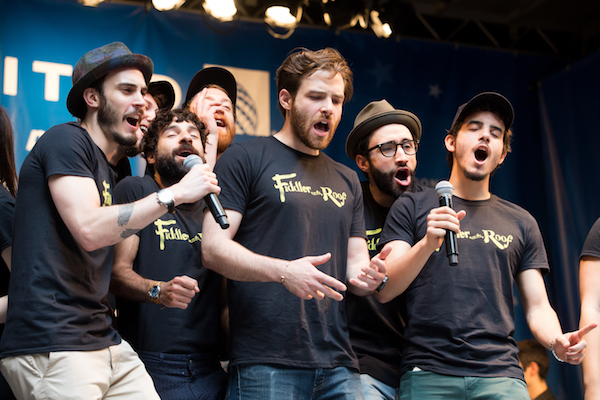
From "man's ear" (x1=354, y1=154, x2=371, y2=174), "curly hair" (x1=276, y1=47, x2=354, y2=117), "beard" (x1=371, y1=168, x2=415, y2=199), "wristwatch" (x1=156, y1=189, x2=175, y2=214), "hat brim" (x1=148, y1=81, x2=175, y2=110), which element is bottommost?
"wristwatch" (x1=156, y1=189, x2=175, y2=214)

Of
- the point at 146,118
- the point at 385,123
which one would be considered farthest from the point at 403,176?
the point at 146,118

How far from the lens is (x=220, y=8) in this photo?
15.4ft

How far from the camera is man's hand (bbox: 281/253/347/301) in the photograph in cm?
206

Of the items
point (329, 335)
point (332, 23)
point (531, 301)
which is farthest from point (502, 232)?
point (332, 23)

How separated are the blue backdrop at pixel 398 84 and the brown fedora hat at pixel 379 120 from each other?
133cm

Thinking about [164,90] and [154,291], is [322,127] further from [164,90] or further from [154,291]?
[164,90]

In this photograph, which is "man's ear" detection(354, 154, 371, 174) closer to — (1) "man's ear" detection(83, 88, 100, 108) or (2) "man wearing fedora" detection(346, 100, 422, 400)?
(2) "man wearing fedora" detection(346, 100, 422, 400)

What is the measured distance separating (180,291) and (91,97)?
0.88 meters

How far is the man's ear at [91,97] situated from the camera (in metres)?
2.42

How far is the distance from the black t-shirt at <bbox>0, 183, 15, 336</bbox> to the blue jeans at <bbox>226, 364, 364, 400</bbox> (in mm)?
966

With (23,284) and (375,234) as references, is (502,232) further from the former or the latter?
(23,284)

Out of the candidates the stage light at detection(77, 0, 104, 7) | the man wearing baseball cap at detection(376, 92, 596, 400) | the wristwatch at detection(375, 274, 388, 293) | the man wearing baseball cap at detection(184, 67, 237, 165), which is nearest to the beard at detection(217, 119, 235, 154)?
the man wearing baseball cap at detection(184, 67, 237, 165)

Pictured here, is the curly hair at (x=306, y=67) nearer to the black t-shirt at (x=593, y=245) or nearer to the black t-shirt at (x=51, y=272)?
the black t-shirt at (x=51, y=272)

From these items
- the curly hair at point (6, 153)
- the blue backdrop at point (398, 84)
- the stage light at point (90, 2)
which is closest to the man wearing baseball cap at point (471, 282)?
the curly hair at point (6, 153)
